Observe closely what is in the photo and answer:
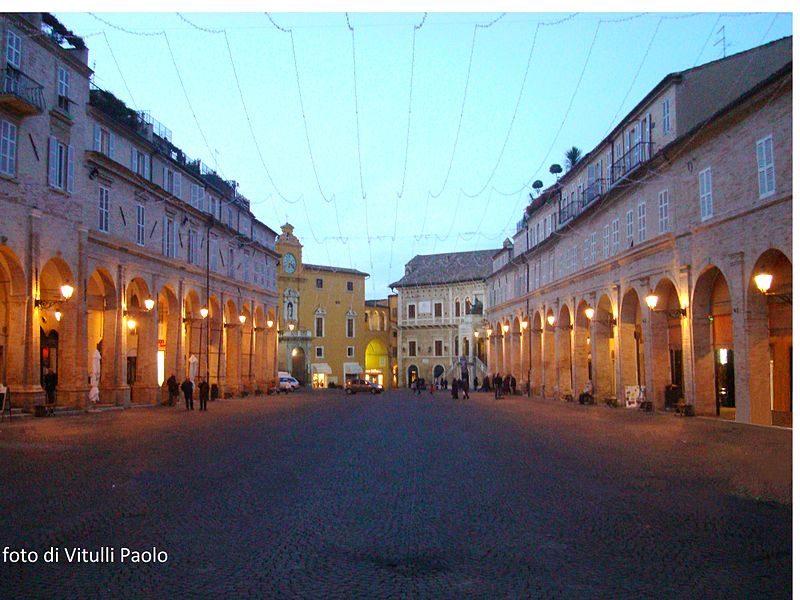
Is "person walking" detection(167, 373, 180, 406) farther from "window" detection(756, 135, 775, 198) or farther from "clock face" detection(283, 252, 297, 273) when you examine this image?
"clock face" detection(283, 252, 297, 273)

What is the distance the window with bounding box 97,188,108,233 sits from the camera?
107ft

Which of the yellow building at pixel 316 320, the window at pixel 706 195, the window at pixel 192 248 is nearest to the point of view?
the window at pixel 706 195

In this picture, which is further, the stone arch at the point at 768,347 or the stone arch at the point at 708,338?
the stone arch at the point at 708,338

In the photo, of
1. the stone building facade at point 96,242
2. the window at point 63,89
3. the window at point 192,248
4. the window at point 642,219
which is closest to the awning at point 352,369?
the stone building facade at point 96,242

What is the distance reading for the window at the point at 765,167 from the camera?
71.5ft

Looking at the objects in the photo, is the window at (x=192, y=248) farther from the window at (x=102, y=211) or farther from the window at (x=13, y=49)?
the window at (x=13, y=49)

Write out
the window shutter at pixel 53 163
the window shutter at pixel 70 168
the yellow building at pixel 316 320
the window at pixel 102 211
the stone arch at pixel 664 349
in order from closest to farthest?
the window shutter at pixel 53 163, the window shutter at pixel 70 168, the stone arch at pixel 664 349, the window at pixel 102 211, the yellow building at pixel 316 320

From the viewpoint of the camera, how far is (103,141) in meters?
33.2

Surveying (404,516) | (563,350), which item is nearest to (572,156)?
(563,350)

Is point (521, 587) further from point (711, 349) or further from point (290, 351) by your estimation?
point (290, 351)

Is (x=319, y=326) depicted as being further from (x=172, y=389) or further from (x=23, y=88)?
(x=23, y=88)

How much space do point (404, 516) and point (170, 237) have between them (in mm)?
33987

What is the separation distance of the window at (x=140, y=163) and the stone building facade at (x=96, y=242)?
10 centimetres

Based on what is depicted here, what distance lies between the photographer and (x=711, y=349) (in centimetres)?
2784
